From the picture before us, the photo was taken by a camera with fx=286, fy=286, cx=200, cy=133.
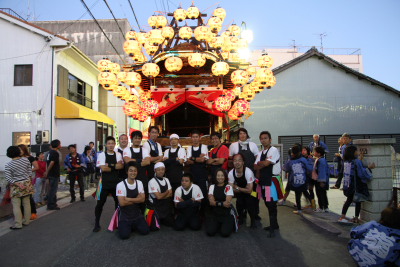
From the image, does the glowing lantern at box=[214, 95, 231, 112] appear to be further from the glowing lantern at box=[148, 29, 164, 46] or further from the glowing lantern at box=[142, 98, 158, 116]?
the glowing lantern at box=[148, 29, 164, 46]

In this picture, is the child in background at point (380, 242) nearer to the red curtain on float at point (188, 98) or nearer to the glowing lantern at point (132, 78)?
the red curtain on float at point (188, 98)

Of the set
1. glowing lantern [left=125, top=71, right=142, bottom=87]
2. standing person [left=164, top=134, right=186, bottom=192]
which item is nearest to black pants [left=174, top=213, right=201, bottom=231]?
standing person [left=164, top=134, right=186, bottom=192]

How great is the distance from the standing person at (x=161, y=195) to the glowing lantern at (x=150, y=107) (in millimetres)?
3833

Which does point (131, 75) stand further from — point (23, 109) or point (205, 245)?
point (23, 109)

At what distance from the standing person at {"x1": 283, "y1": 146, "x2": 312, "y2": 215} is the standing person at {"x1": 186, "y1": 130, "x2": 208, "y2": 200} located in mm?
2232

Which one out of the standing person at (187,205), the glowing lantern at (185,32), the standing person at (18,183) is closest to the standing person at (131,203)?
the standing person at (187,205)

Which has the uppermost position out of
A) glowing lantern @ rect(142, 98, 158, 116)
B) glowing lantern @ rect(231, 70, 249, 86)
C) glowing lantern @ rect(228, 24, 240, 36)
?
glowing lantern @ rect(228, 24, 240, 36)

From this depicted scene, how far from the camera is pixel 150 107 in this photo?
9391 mm

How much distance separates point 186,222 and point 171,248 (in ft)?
3.38

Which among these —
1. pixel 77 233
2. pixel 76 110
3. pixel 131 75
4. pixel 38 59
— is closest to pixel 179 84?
pixel 131 75

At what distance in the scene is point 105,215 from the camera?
23.2 feet

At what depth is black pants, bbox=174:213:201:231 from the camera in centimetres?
553

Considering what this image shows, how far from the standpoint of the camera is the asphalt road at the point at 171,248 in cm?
407

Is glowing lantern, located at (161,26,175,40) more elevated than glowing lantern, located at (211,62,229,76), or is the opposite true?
glowing lantern, located at (161,26,175,40)
